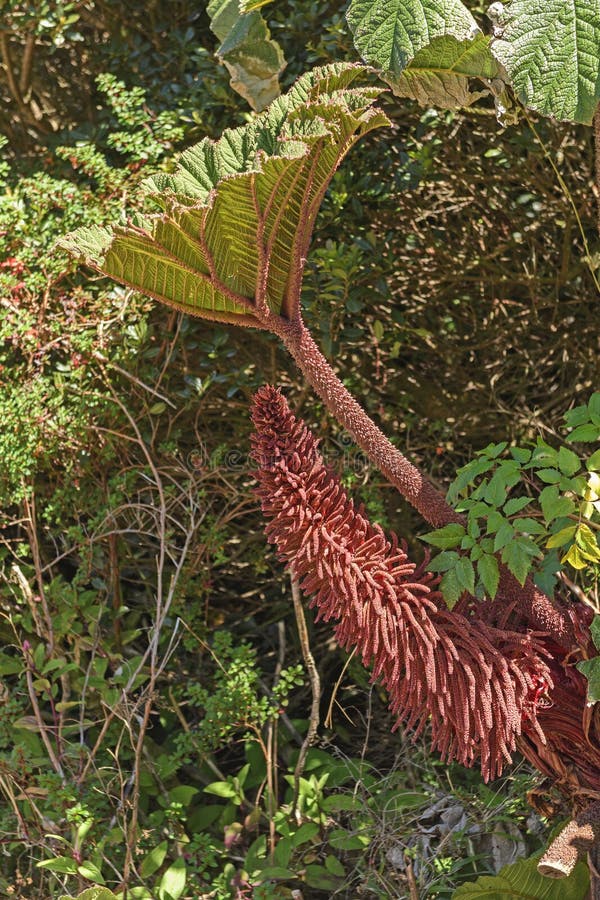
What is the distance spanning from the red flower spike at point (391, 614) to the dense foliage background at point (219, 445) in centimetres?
77

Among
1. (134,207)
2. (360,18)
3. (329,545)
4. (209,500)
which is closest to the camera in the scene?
(329,545)

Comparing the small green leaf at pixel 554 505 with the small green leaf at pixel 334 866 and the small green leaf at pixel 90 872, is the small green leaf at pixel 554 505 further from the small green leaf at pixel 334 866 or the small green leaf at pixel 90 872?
the small green leaf at pixel 90 872

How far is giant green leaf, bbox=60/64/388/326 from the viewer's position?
5.02 feet

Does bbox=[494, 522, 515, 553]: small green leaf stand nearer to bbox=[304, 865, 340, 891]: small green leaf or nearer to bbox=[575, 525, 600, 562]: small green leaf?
bbox=[575, 525, 600, 562]: small green leaf

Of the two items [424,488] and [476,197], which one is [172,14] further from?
[424,488]

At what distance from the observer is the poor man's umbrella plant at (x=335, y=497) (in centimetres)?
153

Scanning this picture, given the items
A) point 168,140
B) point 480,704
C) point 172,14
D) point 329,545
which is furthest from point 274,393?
point 172,14

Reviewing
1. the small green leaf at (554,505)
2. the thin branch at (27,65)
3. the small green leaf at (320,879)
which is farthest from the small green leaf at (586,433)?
the thin branch at (27,65)

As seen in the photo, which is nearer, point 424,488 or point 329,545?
point 329,545

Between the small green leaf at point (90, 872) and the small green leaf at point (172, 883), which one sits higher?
the small green leaf at point (90, 872)

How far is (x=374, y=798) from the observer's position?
257 cm

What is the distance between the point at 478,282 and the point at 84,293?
1168 millimetres

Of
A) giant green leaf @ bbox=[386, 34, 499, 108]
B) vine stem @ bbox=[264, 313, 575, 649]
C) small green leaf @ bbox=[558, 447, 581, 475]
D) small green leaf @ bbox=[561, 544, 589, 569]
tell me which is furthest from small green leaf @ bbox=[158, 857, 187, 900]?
giant green leaf @ bbox=[386, 34, 499, 108]

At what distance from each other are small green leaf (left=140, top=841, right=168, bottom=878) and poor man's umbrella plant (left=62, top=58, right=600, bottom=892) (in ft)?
3.35
